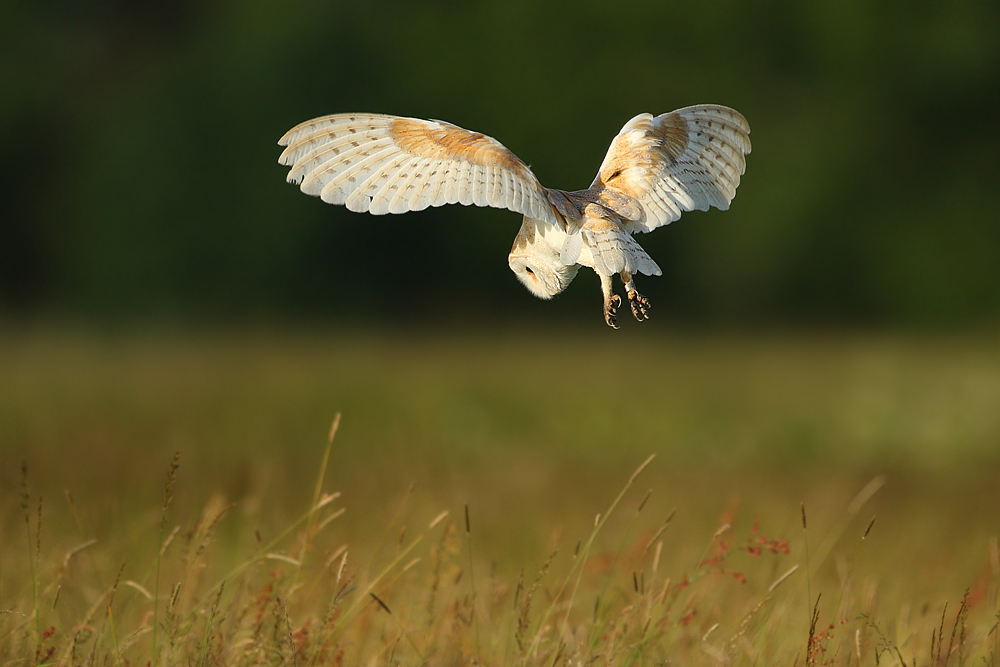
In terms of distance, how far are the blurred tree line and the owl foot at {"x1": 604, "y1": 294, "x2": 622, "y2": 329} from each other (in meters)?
16.4

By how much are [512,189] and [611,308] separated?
25 centimetres

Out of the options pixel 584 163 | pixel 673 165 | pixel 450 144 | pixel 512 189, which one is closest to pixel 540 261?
pixel 512 189

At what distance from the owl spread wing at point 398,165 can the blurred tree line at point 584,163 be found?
53.3ft

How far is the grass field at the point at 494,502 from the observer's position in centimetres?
258

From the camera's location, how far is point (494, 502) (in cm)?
645

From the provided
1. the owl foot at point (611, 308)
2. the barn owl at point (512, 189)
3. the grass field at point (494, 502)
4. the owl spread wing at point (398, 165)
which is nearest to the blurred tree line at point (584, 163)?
the grass field at point (494, 502)

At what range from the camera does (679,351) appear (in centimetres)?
1416

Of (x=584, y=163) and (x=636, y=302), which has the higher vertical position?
(x=636, y=302)

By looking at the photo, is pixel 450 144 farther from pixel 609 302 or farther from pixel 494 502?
pixel 494 502

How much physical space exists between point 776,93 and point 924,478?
13785 millimetres

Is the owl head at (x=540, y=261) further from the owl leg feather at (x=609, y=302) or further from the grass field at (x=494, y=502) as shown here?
the grass field at (x=494, y=502)

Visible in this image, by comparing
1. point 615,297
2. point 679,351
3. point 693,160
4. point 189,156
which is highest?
point 693,160

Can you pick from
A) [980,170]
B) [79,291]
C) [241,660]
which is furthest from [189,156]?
[241,660]

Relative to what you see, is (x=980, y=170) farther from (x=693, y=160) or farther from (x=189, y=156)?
(x=693, y=160)
